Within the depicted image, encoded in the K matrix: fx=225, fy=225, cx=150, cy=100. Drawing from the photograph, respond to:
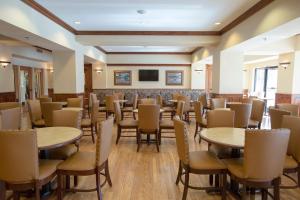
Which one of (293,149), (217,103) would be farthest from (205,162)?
(217,103)

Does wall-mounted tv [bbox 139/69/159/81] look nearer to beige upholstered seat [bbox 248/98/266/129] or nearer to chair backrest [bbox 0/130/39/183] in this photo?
beige upholstered seat [bbox 248/98/266/129]

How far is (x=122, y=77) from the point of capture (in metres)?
11.7

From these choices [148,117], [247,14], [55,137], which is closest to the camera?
[55,137]

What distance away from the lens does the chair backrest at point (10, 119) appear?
3.56 m

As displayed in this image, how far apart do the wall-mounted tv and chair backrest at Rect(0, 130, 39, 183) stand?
9.70 m

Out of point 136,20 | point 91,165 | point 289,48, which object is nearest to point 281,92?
point 289,48

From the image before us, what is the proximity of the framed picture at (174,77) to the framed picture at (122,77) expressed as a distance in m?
2.03

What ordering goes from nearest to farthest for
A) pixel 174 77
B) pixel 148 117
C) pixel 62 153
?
pixel 62 153 < pixel 148 117 < pixel 174 77

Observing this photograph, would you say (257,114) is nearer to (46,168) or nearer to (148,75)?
(46,168)

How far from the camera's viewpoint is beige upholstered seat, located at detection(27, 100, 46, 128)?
4.88 m

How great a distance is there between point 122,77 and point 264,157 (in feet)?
32.9

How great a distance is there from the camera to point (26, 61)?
1041cm

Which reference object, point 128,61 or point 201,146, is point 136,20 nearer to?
point 201,146

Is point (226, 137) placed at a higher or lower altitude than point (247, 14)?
lower
